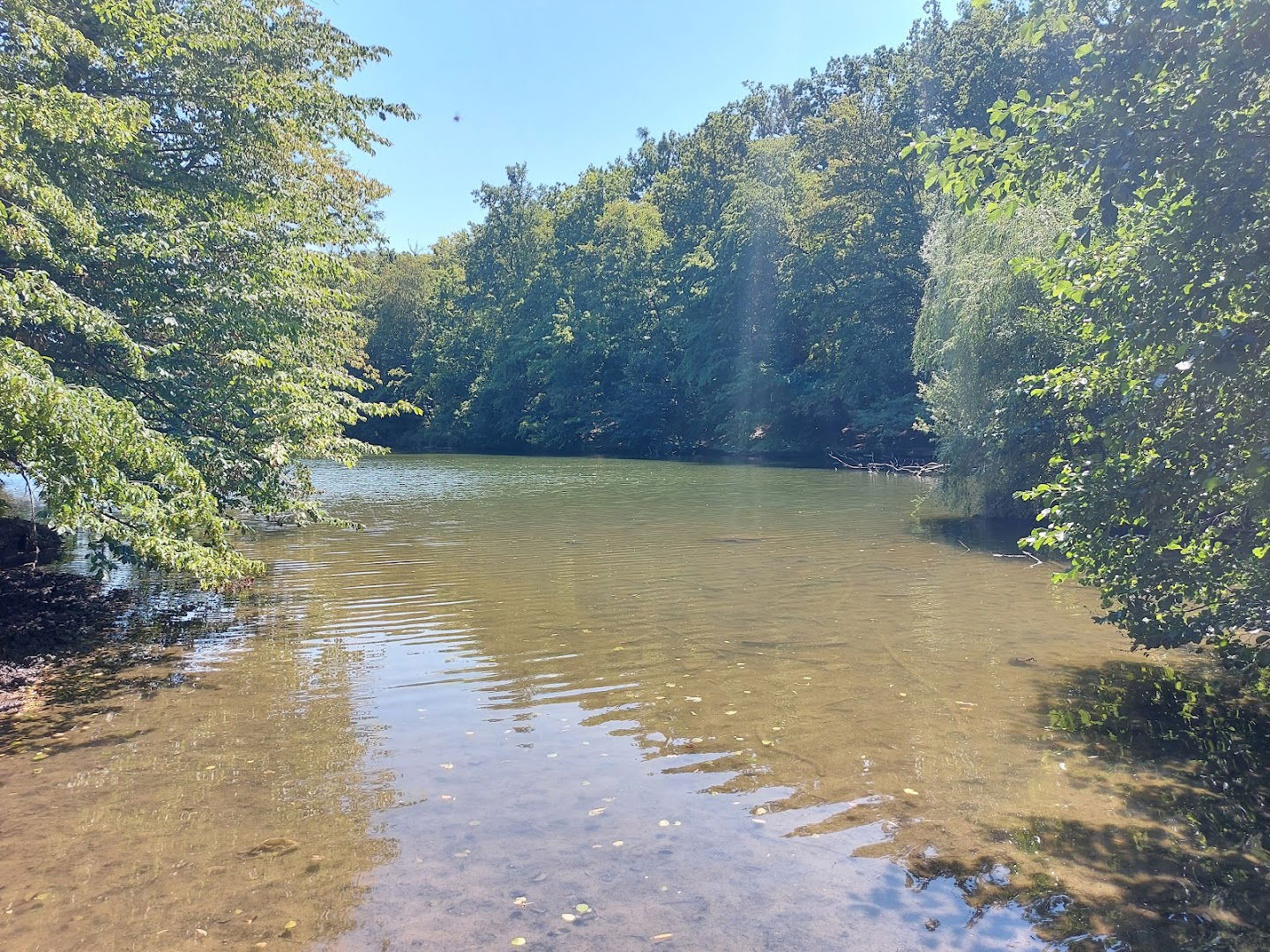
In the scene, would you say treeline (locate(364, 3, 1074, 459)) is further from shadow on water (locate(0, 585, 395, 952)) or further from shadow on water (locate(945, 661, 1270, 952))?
shadow on water (locate(0, 585, 395, 952))

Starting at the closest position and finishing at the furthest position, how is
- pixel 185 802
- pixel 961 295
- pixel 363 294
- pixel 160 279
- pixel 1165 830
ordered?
pixel 1165 830, pixel 185 802, pixel 160 279, pixel 363 294, pixel 961 295

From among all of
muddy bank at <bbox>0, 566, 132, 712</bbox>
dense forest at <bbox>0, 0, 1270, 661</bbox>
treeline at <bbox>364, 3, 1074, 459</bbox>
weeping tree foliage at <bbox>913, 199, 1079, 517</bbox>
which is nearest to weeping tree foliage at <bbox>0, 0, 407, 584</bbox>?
dense forest at <bbox>0, 0, 1270, 661</bbox>

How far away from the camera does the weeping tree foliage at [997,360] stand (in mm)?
18188

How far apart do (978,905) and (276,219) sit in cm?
1298

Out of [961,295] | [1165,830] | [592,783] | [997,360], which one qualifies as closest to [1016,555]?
[997,360]

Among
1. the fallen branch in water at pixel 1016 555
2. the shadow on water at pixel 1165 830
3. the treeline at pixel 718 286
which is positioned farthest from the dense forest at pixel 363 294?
the treeline at pixel 718 286

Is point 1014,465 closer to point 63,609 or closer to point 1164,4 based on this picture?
point 1164,4

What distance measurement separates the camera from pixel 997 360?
19359 mm

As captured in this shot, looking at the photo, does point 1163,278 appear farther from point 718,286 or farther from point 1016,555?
point 718,286

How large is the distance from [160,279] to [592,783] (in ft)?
25.9

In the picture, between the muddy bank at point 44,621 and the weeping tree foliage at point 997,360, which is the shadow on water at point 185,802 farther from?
the weeping tree foliage at point 997,360

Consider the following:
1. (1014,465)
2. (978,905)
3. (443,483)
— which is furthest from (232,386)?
(443,483)

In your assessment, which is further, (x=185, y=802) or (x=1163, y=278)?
(x=185, y=802)

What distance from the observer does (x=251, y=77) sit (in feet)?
39.1
